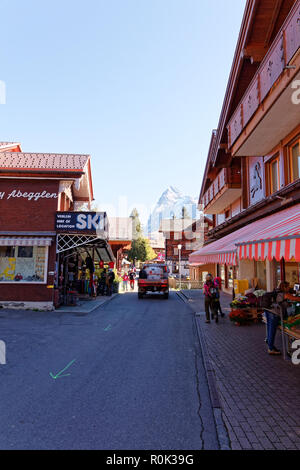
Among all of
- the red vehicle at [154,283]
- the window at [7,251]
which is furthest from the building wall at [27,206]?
the red vehicle at [154,283]

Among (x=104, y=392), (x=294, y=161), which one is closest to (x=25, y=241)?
(x=104, y=392)

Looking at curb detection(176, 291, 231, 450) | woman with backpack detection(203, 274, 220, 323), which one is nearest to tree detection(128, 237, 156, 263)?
woman with backpack detection(203, 274, 220, 323)

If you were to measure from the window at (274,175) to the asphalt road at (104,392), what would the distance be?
260 inches

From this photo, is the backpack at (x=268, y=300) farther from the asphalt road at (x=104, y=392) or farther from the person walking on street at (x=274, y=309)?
the asphalt road at (x=104, y=392)

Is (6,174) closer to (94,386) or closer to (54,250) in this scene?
(54,250)

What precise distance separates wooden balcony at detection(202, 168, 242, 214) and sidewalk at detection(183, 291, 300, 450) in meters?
10.3

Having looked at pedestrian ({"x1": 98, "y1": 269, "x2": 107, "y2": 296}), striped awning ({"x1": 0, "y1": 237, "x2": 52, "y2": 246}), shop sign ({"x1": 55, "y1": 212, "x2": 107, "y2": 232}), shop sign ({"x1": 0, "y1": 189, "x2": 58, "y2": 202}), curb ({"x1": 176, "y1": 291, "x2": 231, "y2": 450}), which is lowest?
curb ({"x1": 176, "y1": 291, "x2": 231, "y2": 450})

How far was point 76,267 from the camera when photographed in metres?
20.4

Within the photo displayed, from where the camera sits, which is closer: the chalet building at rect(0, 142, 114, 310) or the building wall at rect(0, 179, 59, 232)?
the chalet building at rect(0, 142, 114, 310)

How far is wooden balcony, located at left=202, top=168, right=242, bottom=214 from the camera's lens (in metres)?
16.6

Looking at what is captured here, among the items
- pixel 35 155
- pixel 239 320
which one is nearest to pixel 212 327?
pixel 239 320

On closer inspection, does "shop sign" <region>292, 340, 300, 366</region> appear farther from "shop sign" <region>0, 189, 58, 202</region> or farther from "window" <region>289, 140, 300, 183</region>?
"shop sign" <region>0, 189, 58, 202</region>

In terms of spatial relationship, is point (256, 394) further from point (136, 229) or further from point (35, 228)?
point (136, 229)

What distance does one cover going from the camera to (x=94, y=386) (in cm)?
489
